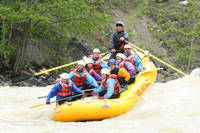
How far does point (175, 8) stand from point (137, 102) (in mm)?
17697

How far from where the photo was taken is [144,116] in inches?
193

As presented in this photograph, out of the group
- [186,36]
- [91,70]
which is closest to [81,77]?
[91,70]

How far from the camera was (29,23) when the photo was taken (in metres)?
9.96

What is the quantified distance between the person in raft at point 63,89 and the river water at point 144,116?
1.66ft

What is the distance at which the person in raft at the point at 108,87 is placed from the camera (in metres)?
5.07

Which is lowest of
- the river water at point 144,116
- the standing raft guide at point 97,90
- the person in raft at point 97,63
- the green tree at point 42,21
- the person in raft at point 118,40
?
the river water at point 144,116

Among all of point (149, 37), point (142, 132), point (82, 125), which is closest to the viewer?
point (142, 132)

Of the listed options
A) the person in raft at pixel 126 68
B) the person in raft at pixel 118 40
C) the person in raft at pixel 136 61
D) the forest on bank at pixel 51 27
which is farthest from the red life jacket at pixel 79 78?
the forest on bank at pixel 51 27


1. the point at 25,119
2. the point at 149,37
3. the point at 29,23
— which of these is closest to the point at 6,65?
the point at 29,23

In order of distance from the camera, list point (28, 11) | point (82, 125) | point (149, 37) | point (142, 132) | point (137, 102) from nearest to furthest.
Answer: point (142, 132) → point (82, 125) → point (137, 102) → point (28, 11) → point (149, 37)

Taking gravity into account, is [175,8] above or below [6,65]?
above

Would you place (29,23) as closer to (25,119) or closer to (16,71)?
(16,71)

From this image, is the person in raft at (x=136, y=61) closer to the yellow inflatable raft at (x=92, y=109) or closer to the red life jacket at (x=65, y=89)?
the yellow inflatable raft at (x=92, y=109)

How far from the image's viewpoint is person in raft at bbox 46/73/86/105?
5161 millimetres
